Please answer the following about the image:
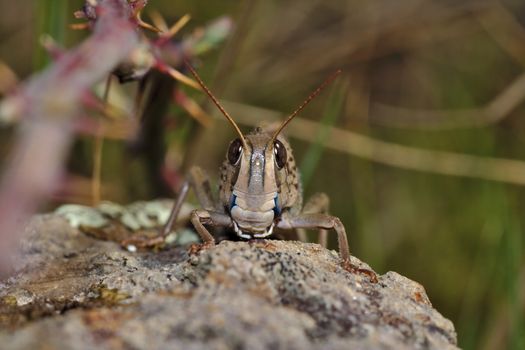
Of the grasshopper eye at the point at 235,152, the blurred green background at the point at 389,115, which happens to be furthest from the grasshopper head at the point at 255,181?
the blurred green background at the point at 389,115

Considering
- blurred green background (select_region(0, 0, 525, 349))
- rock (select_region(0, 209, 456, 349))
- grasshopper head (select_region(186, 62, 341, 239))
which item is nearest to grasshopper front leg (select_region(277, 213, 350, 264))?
grasshopper head (select_region(186, 62, 341, 239))

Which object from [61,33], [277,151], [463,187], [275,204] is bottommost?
[463,187]

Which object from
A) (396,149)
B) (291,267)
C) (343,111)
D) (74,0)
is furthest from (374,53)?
(291,267)

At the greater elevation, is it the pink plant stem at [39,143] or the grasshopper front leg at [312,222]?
the pink plant stem at [39,143]

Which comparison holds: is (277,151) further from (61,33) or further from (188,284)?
(61,33)

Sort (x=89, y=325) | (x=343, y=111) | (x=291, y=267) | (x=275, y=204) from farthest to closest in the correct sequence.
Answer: (x=343, y=111)
(x=275, y=204)
(x=291, y=267)
(x=89, y=325)

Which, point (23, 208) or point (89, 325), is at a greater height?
point (23, 208)

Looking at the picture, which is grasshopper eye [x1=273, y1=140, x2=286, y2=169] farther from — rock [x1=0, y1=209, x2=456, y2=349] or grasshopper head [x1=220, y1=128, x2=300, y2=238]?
rock [x1=0, y1=209, x2=456, y2=349]

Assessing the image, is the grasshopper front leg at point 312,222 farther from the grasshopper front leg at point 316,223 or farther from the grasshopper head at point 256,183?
the grasshopper head at point 256,183
